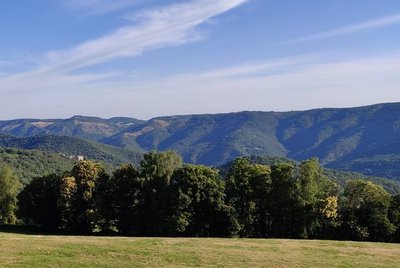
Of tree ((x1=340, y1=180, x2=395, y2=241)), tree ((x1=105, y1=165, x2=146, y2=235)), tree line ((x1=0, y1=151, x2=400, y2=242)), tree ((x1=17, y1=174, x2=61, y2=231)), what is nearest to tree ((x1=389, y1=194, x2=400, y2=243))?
tree line ((x1=0, y1=151, x2=400, y2=242))

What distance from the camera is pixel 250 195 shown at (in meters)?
→ 76.5

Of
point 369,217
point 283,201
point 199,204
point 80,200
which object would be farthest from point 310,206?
point 80,200

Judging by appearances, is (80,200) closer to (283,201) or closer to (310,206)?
(283,201)

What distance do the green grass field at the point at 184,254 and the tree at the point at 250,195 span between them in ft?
73.4

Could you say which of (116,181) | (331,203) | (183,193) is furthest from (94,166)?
(331,203)

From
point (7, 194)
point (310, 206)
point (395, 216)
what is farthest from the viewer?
point (7, 194)

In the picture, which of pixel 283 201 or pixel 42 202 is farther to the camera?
pixel 42 202

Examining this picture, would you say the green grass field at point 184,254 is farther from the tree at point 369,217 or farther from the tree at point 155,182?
the tree at point 155,182

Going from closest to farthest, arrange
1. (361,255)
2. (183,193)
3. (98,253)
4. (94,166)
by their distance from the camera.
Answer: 1. (98,253)
2. (361,255)
3. (183,193)
4. (94,166)

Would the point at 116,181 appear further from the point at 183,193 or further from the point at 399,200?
the point at 399,200

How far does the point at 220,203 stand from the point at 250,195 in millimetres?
5989

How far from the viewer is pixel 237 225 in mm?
72625

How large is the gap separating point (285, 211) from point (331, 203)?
741 centimetres

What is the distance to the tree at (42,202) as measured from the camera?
8225cm
